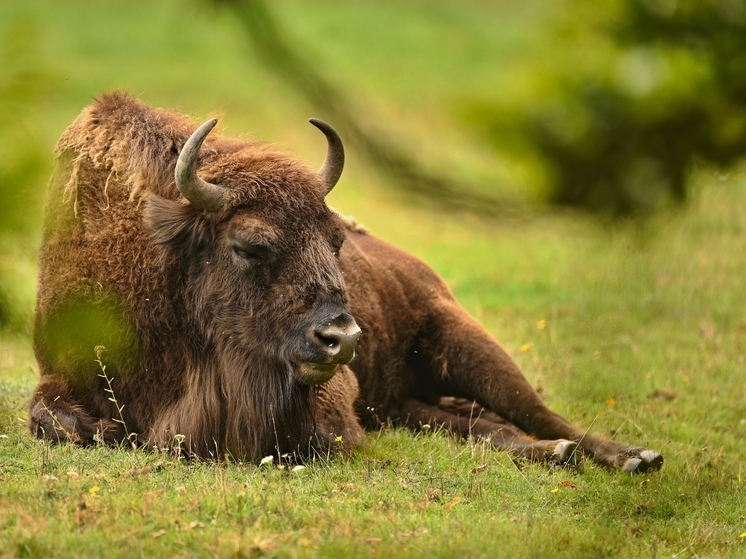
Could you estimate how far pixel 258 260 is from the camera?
6270 mm

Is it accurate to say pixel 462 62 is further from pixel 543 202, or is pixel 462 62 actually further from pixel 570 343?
pixel 570 343

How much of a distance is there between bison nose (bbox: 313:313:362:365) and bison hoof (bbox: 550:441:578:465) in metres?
1.79

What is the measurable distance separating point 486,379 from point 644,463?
1.67 meters

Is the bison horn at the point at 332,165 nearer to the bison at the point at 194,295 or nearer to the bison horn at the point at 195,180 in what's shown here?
the bison at the point at 194,295

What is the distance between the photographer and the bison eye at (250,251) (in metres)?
6.24

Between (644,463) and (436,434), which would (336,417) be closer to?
(436,434)

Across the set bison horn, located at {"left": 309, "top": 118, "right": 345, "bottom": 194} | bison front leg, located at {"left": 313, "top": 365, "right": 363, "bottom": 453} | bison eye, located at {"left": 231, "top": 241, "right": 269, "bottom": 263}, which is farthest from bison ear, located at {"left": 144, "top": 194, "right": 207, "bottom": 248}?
bison front leg, located at {"left": 313, "top": 365, "right": 363, "bottom": 453}

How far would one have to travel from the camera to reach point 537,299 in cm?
1192

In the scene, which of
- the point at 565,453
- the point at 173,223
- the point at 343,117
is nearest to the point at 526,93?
the point at 343,117

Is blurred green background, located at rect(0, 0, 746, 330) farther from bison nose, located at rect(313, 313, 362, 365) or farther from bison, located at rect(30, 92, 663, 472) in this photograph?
bison, located at rect(30, 92, 663, 472)

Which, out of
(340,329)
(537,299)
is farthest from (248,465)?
(537,299)

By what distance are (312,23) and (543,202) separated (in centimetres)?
57

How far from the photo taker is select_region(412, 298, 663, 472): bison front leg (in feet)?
24.7

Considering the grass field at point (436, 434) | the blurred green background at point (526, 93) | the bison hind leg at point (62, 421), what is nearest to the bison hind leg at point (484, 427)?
the grass field at point (436, 434)
